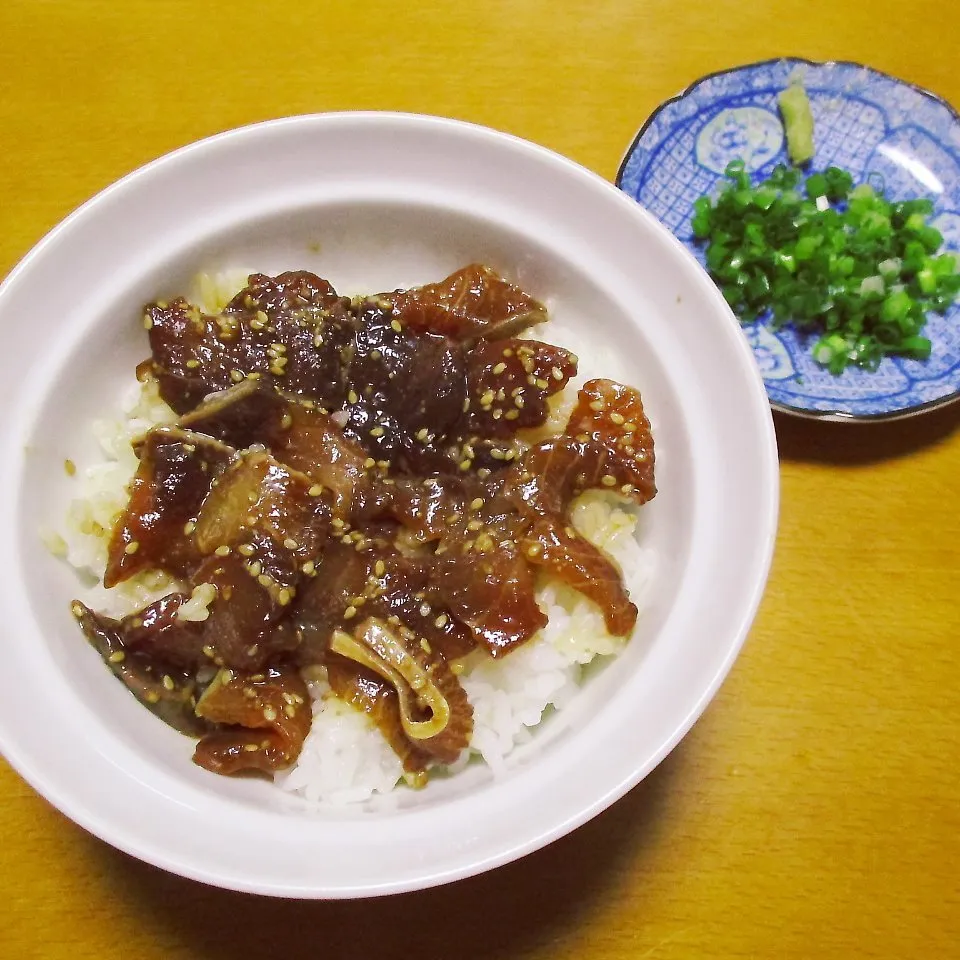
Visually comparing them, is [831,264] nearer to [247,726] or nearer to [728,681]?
[728,681]

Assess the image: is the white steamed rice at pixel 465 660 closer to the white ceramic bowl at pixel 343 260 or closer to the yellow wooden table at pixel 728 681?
the white ceramic bowl at pixel 343 260

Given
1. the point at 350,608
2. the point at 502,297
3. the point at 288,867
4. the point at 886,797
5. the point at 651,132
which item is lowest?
the point at 886,797

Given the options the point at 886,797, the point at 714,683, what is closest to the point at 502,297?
the point at 714,683

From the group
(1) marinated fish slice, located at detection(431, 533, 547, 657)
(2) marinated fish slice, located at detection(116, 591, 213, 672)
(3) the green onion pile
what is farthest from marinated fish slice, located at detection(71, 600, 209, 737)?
(3) the green onion pile

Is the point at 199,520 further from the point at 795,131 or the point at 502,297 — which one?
the point at 795,131

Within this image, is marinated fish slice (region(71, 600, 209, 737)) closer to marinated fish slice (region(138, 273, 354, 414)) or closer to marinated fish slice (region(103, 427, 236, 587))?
marinated fish slice (region(103, 427, 236, 587))

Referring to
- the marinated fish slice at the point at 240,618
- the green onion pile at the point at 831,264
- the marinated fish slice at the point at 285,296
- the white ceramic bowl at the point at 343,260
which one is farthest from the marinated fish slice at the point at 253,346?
the green onion pile at the point at 831,264
